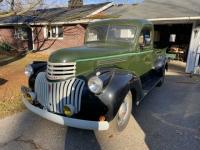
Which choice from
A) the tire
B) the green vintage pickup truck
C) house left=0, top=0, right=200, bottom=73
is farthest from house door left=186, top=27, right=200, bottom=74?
the tire

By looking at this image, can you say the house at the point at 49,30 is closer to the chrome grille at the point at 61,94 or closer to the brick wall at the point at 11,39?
the brick wall at the point at 11,39

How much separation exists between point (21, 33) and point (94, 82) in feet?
54.5

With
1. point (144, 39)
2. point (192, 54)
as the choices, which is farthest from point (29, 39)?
point (144, 39)

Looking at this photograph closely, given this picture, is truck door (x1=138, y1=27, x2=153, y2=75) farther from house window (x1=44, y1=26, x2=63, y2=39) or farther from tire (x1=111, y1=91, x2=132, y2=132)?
house window (x1=44, y1=26, x2=63, y2=39)

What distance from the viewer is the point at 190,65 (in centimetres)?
978

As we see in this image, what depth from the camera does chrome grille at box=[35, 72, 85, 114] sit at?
3.32m

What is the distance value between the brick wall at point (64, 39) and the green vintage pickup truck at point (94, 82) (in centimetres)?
953

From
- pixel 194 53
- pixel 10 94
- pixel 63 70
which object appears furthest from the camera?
pixel 194 53

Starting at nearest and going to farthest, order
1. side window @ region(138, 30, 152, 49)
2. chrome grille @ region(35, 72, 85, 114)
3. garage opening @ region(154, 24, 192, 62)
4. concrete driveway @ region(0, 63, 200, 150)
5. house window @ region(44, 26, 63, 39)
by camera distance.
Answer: chrome grille @ region(35, 72, 85, 114), concrete driveway @ region(0, 63, 200, 150), side window @ region(138, 30, 152, 49), house window @ region(44, 26, 63, 39), garage opening @ region(154, 24, 192, 62)

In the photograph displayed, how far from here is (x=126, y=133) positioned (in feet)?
12.8

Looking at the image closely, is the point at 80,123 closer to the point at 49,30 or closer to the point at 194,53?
the point at 194,53

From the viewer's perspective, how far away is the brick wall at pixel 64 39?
1445 centimetres

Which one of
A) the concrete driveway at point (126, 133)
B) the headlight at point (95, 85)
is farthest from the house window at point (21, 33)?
the headlight at point (95, 85)

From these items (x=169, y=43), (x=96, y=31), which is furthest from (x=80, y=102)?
(x=169, y=43)
